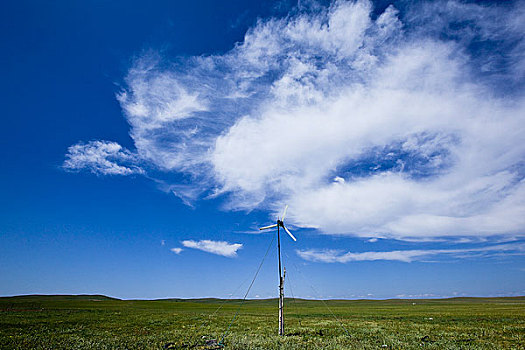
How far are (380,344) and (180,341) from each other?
16185 mm

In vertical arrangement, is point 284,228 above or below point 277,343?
above

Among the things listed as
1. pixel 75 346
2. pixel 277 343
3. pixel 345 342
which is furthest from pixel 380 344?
pixel 75 346

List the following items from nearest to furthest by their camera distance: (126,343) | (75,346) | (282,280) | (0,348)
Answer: (0,348)
(75,346)
(126,343)
(282,280)

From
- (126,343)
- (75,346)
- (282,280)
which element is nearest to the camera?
(75,346)

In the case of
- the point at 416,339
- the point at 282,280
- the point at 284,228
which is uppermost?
the point at 284,228

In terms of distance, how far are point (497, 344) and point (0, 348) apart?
36155 mm

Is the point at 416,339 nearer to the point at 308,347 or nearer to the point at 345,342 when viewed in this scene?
the point at 345,342

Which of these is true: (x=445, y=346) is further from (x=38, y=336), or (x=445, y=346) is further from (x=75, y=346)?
(x=38, y=336)

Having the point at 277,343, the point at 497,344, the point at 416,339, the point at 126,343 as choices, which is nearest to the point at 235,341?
the point at 277,343

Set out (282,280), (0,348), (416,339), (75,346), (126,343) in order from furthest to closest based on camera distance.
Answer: (282,280) < (416,339) < (126,343) < (75,346) < (0,348)

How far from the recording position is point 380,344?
2395 cm

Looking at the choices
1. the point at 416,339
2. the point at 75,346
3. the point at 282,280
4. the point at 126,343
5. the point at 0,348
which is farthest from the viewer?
the point at 282,280

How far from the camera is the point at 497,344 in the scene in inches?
926

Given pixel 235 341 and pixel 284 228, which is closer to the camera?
pixel 235 341
